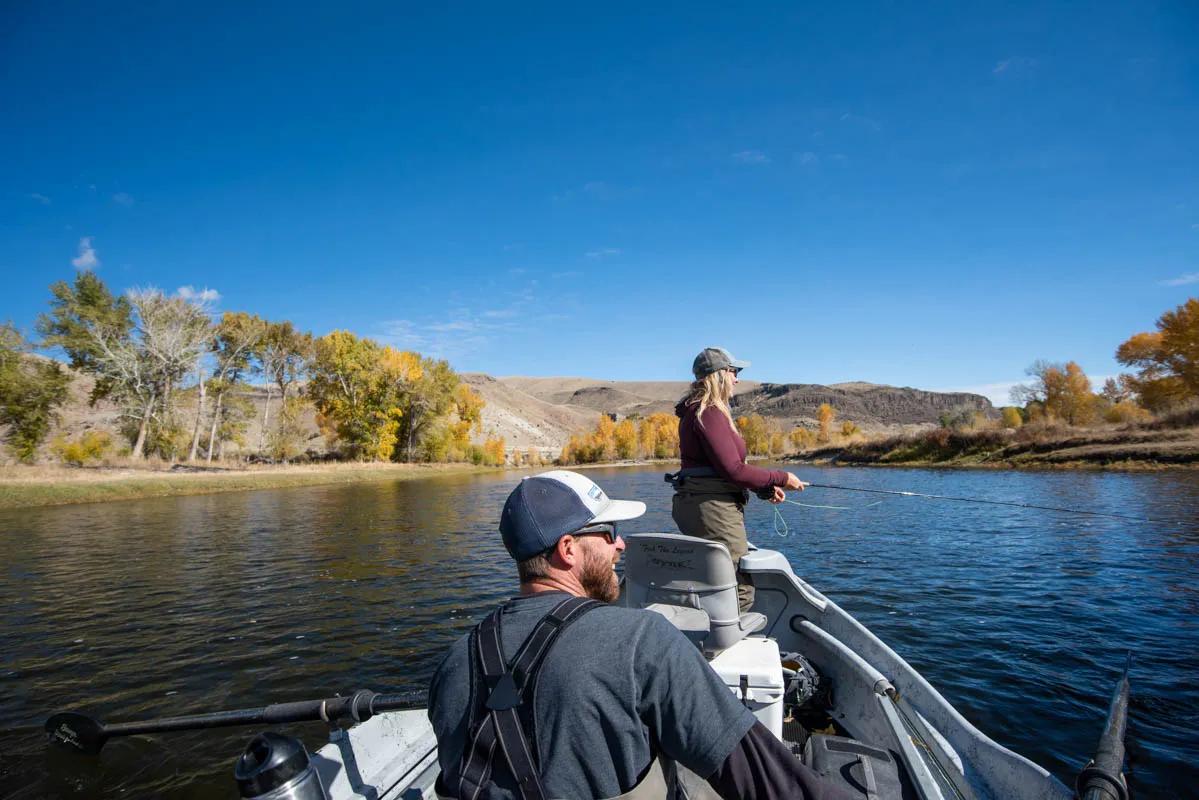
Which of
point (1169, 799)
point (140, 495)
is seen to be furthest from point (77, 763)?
point (140, 495)

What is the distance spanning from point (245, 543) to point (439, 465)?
56712 mm

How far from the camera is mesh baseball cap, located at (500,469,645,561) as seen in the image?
226cm

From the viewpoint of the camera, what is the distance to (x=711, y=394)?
16.7 feet

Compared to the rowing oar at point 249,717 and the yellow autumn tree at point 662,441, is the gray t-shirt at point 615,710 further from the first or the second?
the yellow autumn tree at point 662,441

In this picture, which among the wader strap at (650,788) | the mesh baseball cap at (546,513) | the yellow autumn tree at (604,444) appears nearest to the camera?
the wader strap at (650,788)

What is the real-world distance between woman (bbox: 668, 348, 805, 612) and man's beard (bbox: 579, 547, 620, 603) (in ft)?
8.80

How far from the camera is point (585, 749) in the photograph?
183 cm

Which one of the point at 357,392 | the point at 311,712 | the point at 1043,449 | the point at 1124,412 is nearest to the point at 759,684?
the point at 311,712

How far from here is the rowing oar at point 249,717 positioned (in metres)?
3.85

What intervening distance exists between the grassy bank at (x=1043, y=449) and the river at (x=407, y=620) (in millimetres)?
29640

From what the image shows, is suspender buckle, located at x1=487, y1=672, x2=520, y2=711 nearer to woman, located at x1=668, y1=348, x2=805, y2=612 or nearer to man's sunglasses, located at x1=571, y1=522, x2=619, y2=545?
man's sunglasses, located at x1=571, y1=522, x2=619, y2=545

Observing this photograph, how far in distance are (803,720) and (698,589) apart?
7.41 ft

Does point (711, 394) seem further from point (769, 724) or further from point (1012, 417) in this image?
point (1012, 417)

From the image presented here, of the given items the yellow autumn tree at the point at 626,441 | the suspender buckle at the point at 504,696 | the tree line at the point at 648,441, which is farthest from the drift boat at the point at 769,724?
the yellow autumn tree at the point at 626,441
